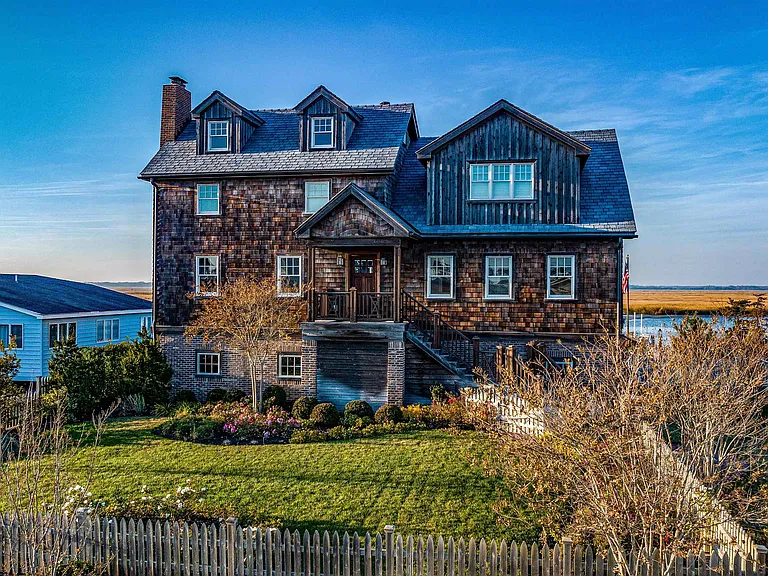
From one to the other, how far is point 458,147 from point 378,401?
9440 mm

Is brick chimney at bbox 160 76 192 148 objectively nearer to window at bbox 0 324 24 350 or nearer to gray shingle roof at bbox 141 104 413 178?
gray shingle roof at bbox 141 104 413 178

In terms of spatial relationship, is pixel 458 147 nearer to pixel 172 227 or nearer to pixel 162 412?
pixel 172 227

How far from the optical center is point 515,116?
2227 centimetres

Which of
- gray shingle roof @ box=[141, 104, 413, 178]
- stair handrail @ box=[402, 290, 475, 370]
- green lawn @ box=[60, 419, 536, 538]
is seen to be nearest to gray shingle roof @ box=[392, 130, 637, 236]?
gray shingle roof @ box=[141, 104, 413, 178]

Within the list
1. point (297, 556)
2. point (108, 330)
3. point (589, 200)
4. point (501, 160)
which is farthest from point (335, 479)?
point (108, 330)

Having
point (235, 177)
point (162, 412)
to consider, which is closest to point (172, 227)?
point (235, 177)

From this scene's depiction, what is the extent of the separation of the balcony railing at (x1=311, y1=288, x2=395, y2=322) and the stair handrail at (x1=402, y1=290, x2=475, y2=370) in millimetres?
942

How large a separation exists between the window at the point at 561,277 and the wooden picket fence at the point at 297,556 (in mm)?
13908

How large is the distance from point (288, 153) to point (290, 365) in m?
8.01

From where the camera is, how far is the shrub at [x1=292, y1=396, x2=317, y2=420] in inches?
770

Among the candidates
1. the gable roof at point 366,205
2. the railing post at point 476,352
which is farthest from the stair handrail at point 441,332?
the gable roof at point 366,205

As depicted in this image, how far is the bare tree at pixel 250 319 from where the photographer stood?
2031 cm

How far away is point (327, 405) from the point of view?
63.2 feet

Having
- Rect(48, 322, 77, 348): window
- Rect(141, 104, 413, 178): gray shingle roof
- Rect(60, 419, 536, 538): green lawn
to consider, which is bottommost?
Rect(60, 419, 536, 538): green lawn
